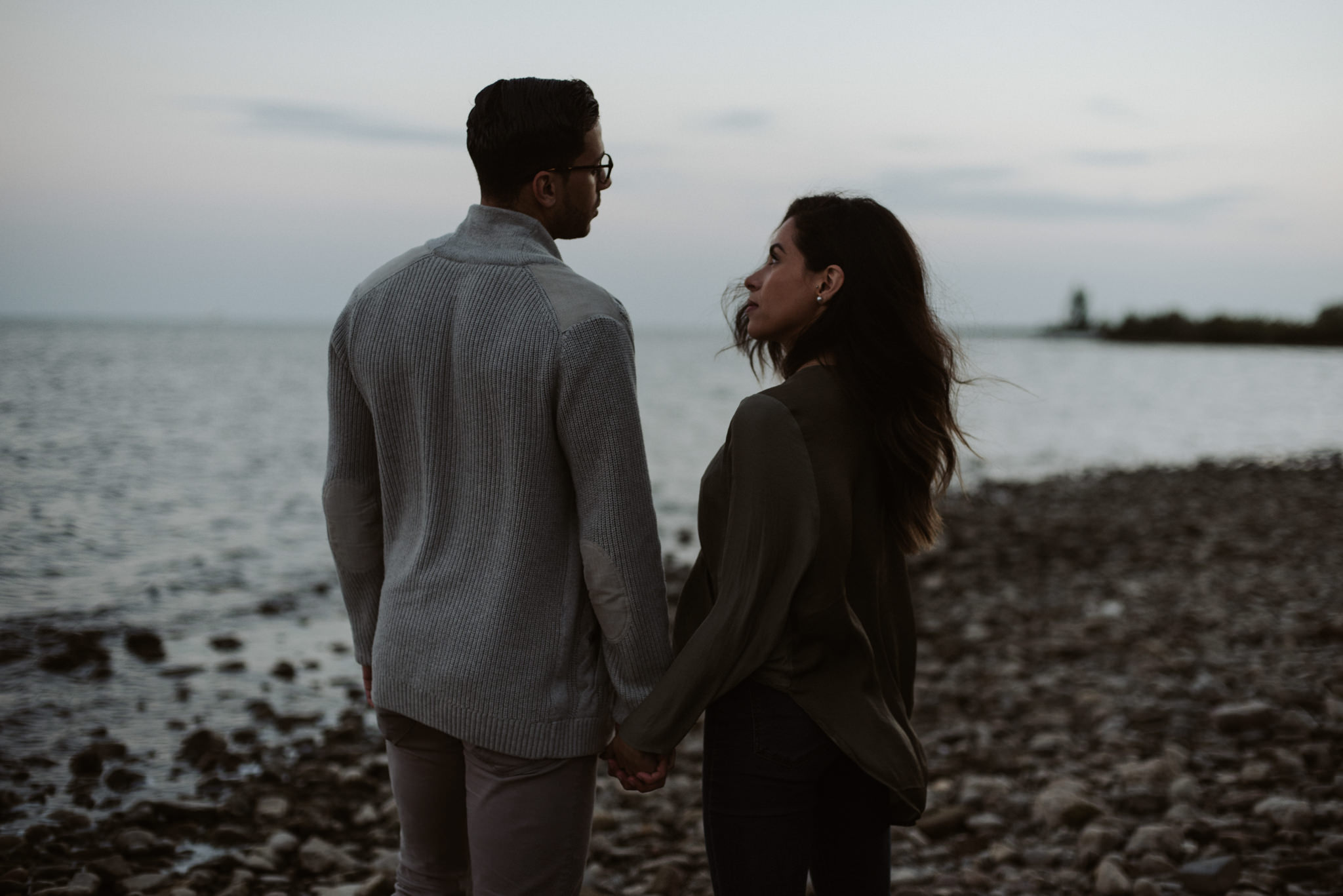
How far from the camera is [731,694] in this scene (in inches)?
83.0

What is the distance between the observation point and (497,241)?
81.4 inches

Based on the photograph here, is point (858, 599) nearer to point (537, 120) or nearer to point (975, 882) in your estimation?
point (537, 120)

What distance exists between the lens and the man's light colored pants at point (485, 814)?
2.02 metres

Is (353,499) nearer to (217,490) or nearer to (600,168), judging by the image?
(600,168)

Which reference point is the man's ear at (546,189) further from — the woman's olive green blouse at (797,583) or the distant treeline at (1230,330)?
the distant treeline at (1230,330)

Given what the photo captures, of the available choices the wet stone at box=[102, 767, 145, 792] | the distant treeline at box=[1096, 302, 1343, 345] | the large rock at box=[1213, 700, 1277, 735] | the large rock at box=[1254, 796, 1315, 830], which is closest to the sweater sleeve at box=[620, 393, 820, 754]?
the large rock at box=[1254, 796, 1315, 830]

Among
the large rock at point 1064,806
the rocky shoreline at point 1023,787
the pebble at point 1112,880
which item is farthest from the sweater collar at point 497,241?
the large rock at point 1064,806

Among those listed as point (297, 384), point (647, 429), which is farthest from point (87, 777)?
point (297, 384)

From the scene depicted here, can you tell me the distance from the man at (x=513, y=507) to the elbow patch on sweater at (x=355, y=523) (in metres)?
0.15

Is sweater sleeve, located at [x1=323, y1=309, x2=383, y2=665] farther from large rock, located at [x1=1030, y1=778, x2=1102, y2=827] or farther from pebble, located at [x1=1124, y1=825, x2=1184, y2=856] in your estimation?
large rock, located at [x1=1030, y1=778, x2=1102, y2=827]

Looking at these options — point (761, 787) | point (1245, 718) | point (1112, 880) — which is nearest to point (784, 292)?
point (761, 787)

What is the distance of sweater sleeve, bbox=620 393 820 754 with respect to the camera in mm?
2018

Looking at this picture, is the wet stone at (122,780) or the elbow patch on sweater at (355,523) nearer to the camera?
the elbow patch on sweater at (355,523)

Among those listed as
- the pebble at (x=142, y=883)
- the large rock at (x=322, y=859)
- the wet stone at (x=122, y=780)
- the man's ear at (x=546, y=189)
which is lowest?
the wet stone at (x=122, y=780)
